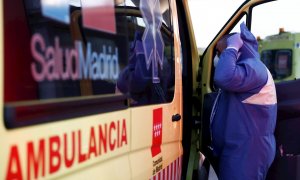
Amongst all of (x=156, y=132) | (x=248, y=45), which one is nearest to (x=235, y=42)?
(x=248, y=45)

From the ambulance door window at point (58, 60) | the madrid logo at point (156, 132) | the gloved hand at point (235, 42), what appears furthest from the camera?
the gloved hand at point (235, 42)

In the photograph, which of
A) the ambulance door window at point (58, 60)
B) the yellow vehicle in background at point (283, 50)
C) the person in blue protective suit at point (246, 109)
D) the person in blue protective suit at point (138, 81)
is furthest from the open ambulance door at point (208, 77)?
the yellow vehicle in background at point (283, 50)

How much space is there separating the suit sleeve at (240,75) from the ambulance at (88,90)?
0.54 metres

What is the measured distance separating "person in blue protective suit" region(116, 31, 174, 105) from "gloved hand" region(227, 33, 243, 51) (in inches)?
37.5

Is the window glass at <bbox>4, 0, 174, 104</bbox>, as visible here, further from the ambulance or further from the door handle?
the door handle

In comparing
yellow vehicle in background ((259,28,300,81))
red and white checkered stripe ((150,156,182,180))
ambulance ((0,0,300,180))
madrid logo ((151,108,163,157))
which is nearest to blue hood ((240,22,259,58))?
ambulance ((0,0,300,180))

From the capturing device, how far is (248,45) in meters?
3.46

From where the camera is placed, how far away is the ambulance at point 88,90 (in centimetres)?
132

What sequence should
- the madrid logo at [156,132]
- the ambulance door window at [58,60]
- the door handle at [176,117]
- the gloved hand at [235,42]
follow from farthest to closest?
the gloved hand at [235,42], the door handle at [176,117], the madrid logo at [156,132], the ambulance door window at [58,60]

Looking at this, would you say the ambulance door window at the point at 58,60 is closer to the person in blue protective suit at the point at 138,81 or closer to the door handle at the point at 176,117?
the person in blue protective suit at the point at 138,81

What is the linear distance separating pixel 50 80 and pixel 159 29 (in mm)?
1229


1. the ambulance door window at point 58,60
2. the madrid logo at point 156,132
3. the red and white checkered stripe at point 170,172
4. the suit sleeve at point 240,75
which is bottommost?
the red and white checkered stripe at point 170,172

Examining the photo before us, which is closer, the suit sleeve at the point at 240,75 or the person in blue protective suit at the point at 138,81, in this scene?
the person in blue protective suit at the point at 138,81

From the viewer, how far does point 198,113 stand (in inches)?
148
